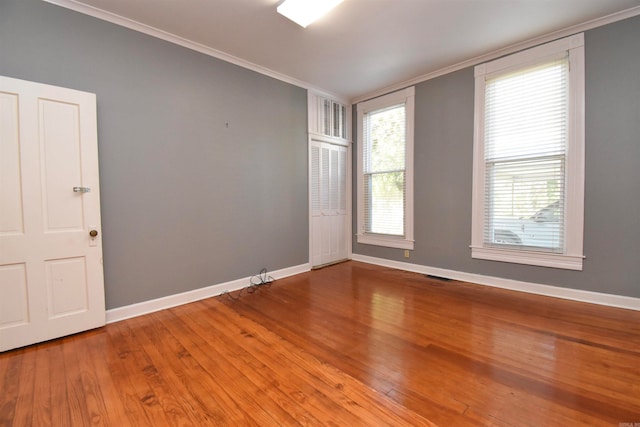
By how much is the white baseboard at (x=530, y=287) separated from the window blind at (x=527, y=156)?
0.48m

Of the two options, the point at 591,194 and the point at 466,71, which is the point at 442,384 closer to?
the point at 591,194

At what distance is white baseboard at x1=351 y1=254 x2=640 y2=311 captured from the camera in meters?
2.91

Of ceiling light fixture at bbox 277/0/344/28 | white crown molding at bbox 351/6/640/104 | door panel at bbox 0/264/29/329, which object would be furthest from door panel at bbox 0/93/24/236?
white crown molding at bbox 351/6/640/104

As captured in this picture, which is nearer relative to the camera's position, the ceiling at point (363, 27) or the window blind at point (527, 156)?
the ceiling at point (363, 27)

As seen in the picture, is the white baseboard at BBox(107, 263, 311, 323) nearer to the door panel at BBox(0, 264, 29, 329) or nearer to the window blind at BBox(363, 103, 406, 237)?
the door panel at BBox(0, 264, 29, 329)

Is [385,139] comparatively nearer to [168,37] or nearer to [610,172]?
[610,172]

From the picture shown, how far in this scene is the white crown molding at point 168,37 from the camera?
2543mm

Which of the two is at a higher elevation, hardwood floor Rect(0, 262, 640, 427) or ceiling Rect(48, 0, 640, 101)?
ceiling Rect(48, 0, 640, 101)

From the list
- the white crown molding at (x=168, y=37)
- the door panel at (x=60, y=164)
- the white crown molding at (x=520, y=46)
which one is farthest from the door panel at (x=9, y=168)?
A: the white crown molding at (x=520, y=46)

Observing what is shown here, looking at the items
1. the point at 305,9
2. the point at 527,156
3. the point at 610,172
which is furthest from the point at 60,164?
the point at 610,172

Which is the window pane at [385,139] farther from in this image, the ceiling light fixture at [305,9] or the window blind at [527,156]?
the ceiling light fixture at [305,9]

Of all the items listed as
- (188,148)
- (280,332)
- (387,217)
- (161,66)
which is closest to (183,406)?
(280,332)

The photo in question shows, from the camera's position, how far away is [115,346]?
7.46 ft

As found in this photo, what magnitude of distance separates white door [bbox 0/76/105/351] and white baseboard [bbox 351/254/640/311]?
413 centimetres
